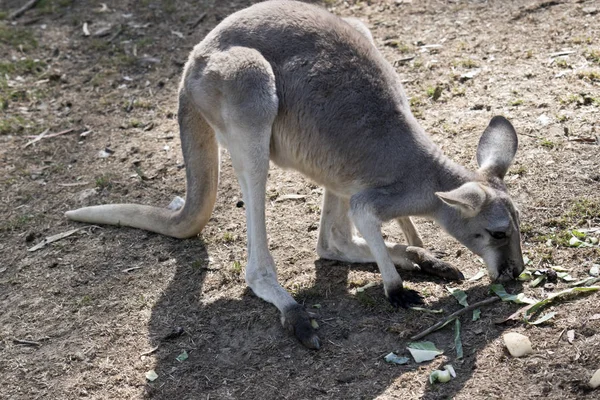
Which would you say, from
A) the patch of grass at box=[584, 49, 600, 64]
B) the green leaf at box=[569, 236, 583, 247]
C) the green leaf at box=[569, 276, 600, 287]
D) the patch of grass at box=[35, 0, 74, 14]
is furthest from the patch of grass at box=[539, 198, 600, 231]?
the patch of grass at box=[35, 0, 74, 14]

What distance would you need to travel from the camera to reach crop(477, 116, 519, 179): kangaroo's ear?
4574 mm

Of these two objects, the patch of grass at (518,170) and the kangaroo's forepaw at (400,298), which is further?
the patch of grass at (518,170)

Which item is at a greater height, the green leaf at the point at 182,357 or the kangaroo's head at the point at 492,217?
the kangaroo's head at the point at 492,217

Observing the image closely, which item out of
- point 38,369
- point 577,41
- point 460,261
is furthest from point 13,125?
point 577,41

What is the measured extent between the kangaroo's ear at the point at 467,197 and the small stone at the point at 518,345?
0.69 meters

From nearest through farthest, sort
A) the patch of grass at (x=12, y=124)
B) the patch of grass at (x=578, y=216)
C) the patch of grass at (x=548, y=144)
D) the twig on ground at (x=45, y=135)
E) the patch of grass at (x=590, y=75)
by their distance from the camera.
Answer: the patch of grass at (x=578, y=216)
the patch of grass at (x=548, y=144)
the patch of grass at (x=590, y=75)
the twig on ground at (x=45, y=135)
the patch of grass at (x=12, y=124)

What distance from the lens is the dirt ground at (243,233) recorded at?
4195 millimetres

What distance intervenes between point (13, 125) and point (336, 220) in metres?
3.35

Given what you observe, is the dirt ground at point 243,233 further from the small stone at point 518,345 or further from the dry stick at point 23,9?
the dry stick at point 23,9

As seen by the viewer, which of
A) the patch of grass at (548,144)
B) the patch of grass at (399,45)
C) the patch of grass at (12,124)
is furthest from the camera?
the patch of grass at (399,45)

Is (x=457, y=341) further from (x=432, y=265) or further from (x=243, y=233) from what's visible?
(x=243, y=233)

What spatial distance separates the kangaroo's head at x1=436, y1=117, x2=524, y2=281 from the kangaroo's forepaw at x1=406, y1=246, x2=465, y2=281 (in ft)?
0.61

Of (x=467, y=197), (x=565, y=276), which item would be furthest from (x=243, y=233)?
(x=565, y=276)

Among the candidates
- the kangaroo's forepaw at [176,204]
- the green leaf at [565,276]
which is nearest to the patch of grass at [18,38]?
the kangaroo's forepaw at [176,204]
